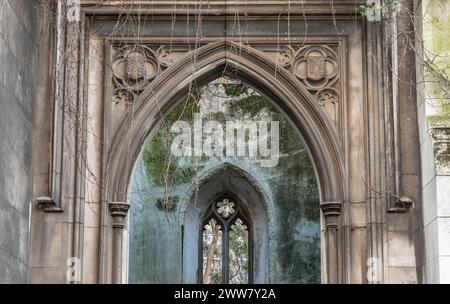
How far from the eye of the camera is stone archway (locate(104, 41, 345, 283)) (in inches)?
332

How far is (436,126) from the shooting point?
25.1 feet

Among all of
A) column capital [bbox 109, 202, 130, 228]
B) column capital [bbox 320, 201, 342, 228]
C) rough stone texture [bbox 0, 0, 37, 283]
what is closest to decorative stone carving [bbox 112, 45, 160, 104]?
rough stone texture [bbox 0, 0, 37, 283]

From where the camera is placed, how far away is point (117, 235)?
332 inches

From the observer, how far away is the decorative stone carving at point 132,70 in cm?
869

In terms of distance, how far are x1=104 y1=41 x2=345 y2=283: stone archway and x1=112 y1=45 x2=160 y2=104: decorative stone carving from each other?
0.10 m

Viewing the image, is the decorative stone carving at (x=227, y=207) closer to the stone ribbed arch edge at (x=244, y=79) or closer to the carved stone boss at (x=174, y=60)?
Answer: the stone ribbed arch edge at (x=244, y=79)

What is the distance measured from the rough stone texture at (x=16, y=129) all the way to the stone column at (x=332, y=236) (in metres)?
2.47

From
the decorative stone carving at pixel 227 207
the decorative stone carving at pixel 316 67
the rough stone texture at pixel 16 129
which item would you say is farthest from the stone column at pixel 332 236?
the decorative stone carving at pixel 227 207

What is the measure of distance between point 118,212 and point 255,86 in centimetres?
164

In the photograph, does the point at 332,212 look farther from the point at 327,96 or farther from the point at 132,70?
the point at 132,70

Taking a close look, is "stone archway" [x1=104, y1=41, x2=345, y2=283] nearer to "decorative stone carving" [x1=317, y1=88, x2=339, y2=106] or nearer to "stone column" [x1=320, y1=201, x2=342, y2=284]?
"stone column" [x1=320, y1=201, x2=342, y2=284]

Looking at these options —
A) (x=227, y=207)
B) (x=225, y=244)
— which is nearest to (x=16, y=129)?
(x=227, y=207)

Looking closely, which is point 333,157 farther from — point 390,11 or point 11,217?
point 11,217
